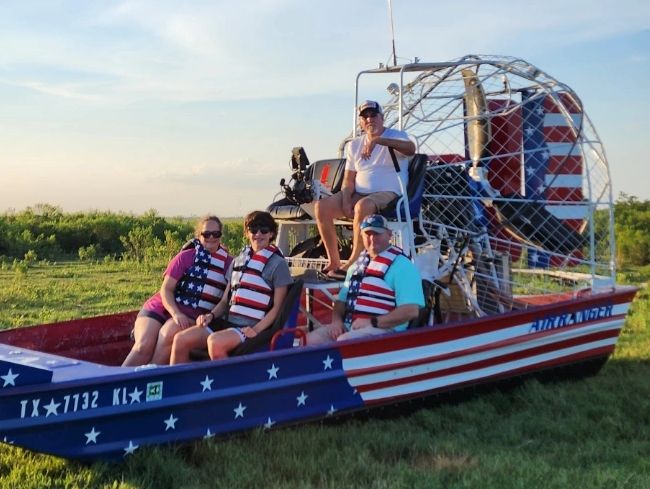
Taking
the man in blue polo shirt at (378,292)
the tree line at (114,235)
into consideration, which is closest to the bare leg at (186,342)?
the man in blue polo shirt at (378,292)

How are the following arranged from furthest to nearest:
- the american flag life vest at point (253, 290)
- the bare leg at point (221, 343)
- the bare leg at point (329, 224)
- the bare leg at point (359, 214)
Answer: the bare leg at point (329, 224)
the bare leg at point (359, 214)
the american flag life vest at point (253, 290)
the bare leg at point (221, 343)

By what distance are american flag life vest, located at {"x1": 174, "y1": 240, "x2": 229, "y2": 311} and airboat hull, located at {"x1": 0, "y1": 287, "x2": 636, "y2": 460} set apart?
721 millimetres

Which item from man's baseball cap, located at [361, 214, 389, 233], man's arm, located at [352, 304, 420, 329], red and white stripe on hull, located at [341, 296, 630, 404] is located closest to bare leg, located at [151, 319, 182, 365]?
red and white stripe on hull, located at [341, 296, 630, 404]

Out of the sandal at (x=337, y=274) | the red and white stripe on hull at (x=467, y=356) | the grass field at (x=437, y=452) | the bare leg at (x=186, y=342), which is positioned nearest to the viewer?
the grass field at (x=437, y=452)

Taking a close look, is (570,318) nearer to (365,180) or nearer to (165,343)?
(365,180)

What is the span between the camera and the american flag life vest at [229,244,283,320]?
4.91 m

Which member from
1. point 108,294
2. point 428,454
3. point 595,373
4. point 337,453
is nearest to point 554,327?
point 595,373

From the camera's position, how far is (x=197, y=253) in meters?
5.22

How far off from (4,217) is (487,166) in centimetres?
2203

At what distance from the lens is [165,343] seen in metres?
4.96

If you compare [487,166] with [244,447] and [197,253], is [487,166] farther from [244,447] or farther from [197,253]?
[244,447]

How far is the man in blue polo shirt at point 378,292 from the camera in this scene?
5.05 meters

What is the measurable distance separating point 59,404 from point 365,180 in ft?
9.24

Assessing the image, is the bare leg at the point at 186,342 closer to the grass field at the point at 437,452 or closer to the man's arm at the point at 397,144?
the grass field at the point at 437,452
